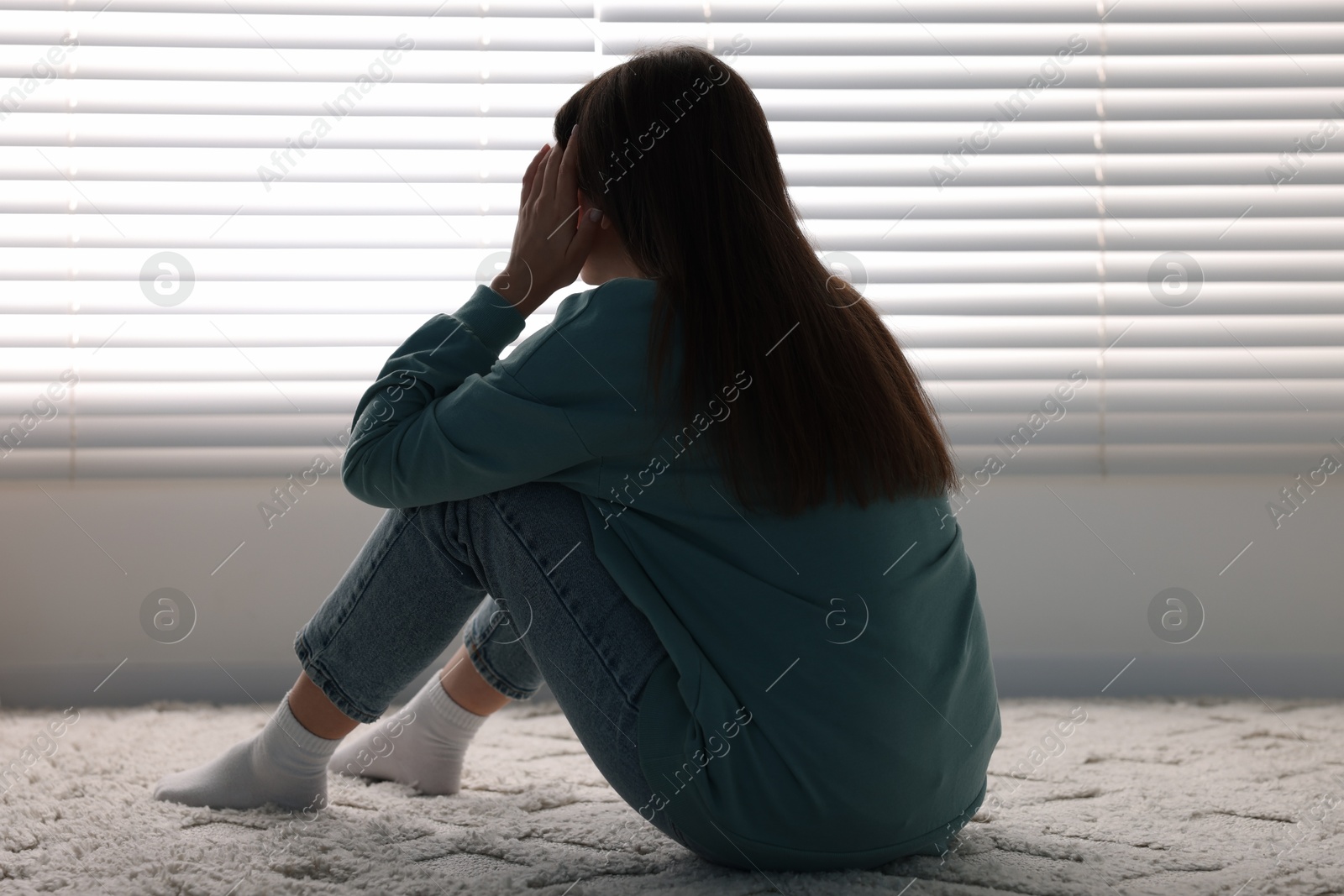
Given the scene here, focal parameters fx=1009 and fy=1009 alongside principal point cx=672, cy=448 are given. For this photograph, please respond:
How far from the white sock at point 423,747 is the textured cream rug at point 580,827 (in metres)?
0.03

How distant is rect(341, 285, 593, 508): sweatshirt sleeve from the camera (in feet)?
2.78

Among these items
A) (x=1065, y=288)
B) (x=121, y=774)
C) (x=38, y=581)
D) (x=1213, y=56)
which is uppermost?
(x=1213, y=56)

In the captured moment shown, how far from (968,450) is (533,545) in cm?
99

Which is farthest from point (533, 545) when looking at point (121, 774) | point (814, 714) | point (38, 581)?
point (38, 581)

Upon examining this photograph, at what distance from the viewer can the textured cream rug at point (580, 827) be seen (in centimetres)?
93

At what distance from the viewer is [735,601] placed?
84 centimetres

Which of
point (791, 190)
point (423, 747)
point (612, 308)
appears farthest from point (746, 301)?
point (791, 190)

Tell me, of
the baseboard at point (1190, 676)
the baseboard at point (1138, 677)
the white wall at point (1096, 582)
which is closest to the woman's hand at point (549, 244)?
the white wall at point (1096, 582)

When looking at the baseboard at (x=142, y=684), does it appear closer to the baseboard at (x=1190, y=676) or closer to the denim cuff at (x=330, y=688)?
the denim cuff at (x=330, y=688)

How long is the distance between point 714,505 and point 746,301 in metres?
0.17

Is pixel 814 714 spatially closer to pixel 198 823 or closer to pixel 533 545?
pixel 533 545

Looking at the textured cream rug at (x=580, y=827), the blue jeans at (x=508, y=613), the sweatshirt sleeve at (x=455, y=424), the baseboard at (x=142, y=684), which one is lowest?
the baseboard at (x=142, y=684)

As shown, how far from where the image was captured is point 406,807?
1145mm

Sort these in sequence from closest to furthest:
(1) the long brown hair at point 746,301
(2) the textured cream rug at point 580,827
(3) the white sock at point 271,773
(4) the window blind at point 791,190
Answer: (1) the long brown hair at point 746,301, (2) the textured cream rug at point 580,827, (3) the white sock at point 271,773, (4) the window blind at point 791,190
